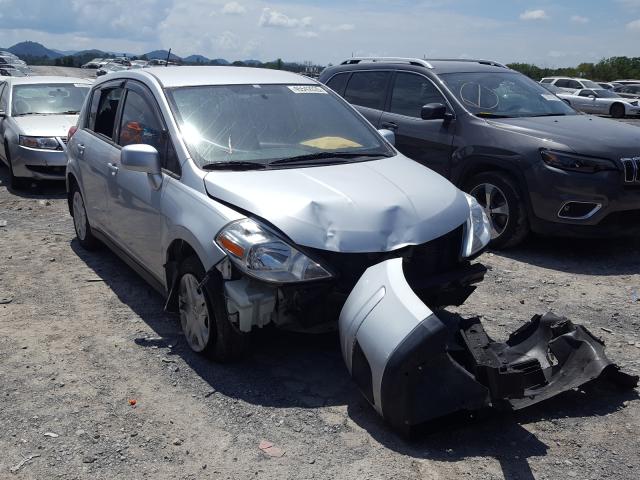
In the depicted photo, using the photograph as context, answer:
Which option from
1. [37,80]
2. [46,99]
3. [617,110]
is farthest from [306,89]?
[617,110]

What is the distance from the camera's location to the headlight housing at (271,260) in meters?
3.62

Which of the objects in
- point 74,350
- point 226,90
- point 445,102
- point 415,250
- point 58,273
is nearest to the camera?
point 415,250

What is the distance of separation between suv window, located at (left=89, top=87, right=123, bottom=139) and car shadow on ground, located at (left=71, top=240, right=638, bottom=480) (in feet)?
5.57

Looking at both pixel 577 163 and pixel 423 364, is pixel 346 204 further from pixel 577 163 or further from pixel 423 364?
pixel 577 163

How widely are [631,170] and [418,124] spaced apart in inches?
92.1

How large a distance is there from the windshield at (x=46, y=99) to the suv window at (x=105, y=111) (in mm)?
4884

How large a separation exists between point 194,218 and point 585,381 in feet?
7.91

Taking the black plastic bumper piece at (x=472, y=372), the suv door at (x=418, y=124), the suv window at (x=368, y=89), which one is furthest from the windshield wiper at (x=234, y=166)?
the suv window at (x=368, y=89)

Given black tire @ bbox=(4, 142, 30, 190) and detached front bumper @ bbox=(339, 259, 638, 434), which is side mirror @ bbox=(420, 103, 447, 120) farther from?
black tire @ bbox=(4, 142, 30, 190)

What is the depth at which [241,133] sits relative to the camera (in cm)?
464

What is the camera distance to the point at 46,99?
423 inches

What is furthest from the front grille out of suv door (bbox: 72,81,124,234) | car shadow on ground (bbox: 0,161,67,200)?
car shadow on ground (bbox: 0,161,67,200)

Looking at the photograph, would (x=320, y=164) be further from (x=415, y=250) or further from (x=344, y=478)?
(x=344, y=478)

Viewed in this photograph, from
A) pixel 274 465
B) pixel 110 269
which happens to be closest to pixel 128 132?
pixel 110 269
